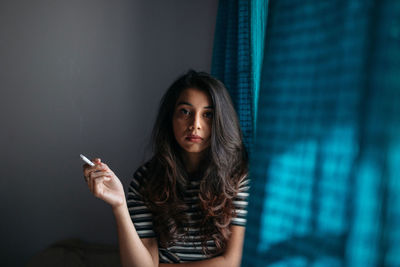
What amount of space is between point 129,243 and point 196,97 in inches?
19.9

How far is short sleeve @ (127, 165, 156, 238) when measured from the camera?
1.04 meters

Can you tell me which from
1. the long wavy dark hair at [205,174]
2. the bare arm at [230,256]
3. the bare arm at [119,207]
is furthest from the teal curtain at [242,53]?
the bare arm at [119,207]

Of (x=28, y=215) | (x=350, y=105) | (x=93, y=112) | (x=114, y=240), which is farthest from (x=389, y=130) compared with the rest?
(x=28, y=215)

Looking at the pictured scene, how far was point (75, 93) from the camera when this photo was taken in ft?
5.90

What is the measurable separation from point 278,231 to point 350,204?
0.24 feet

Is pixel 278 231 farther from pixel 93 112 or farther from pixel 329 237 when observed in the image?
pixel 93 112

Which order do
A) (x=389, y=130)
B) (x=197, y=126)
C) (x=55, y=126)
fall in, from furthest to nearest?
1. (x=55, y=126)
2. (x=197, y=126)
3. (x=389, y=130)

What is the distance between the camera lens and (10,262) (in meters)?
1.84

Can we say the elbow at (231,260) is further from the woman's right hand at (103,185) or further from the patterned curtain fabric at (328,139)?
the patterned curtain fabric at (328,139)

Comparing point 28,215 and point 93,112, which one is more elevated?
point 93,112

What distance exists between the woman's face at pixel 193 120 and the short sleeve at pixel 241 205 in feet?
0.61

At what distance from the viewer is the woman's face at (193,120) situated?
1052 millimetres

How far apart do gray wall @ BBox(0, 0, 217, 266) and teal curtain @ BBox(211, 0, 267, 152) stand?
37 centimetres

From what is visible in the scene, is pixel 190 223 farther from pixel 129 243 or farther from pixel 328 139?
pixel 328 139
